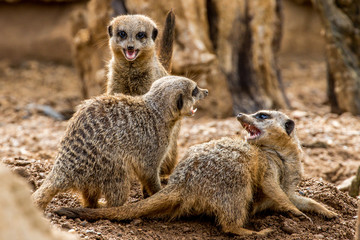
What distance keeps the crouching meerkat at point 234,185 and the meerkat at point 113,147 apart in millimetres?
146

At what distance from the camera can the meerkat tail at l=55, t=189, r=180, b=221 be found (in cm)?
280

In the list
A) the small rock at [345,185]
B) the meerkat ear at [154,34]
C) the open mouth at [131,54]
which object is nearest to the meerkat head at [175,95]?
the open mouth at [131,54]

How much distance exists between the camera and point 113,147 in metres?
2.91

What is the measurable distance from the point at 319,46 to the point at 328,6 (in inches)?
169

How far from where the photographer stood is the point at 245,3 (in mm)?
6078

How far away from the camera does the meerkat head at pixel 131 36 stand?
400 cm

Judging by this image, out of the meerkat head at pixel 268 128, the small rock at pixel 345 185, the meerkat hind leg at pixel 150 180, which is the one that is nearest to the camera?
the meerkat hind leg at pixel 150 180

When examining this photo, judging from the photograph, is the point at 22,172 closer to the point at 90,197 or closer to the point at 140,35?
the point at 90,197

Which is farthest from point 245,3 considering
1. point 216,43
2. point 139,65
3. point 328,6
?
point 139,65

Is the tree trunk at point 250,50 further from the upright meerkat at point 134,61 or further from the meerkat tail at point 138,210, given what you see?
the meerkat tail at point 138,210

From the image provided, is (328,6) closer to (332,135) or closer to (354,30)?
(354,30)

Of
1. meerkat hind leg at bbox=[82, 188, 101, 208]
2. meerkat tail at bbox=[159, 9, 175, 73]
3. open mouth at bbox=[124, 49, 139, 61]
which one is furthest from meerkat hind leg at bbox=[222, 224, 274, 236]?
meerkat tail at bbox=[159, 9, 175, 73]

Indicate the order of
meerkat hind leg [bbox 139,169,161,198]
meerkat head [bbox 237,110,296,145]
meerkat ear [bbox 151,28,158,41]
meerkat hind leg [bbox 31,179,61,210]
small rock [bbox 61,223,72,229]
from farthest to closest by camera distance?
meerkat ear [bbox 151,28,158,41]
meerkat head [bbox 237,110,296,145]
meerkat hind leg [bbox 139,169,161,198]
meerkat hind leg [bbox 31,179,61,210]
small rock [bbox 61,223,72,229]

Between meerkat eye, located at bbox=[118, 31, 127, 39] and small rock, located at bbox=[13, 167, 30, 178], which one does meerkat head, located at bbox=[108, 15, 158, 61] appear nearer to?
meerkat eye, located at bbox=[118, 31, 127, 39]
